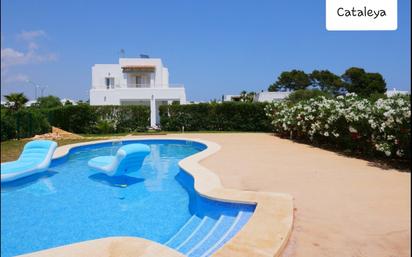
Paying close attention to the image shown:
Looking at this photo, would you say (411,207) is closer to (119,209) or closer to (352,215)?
(352,215)

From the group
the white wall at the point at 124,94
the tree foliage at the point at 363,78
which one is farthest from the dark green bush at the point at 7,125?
the white wall at the point at 124,94

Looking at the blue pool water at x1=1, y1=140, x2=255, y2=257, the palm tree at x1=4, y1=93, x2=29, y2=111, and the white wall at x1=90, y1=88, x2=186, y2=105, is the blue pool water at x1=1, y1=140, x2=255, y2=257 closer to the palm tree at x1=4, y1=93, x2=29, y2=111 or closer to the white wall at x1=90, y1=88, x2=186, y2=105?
the palm tree at x1=4, y1=93, x2=29, y2=111

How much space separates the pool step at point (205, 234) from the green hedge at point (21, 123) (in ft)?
15.1

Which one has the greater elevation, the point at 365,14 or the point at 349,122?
the point at 365,14

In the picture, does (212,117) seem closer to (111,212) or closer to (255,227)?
(111,212)

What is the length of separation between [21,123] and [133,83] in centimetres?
2449

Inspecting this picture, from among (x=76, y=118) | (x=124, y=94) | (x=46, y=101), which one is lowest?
(x=76, y=118)

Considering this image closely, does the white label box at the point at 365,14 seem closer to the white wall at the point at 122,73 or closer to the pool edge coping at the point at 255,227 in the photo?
the pool edge coping at the point at 255,227

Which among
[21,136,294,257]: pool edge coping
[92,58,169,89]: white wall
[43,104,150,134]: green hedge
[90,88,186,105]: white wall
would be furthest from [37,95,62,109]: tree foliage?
[92,58,169,89]: white wall

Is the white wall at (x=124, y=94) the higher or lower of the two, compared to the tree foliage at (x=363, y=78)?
higher

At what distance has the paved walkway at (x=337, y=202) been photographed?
1.40 metres

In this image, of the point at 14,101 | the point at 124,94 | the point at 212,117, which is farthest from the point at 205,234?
the point at 124,94

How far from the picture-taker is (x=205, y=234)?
12.9 ft

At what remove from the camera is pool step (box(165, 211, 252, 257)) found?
337 centimetres
